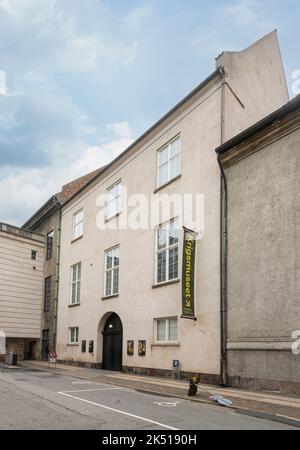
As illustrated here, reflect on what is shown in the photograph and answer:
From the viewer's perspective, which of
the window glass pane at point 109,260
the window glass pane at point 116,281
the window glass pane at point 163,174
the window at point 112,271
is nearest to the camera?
the window glass pane at point 163,174

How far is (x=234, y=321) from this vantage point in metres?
15.7

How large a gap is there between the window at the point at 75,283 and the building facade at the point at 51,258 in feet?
7.71

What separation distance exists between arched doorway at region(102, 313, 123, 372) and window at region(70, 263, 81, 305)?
426cm

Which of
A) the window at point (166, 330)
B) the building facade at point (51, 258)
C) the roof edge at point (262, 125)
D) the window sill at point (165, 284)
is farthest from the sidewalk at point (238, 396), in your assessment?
the building facade at point (51, 258)

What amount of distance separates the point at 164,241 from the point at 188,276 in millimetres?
3200

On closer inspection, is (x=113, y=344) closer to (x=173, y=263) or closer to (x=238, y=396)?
(x=173, y=263)

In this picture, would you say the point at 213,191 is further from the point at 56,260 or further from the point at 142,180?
the point at 56,260

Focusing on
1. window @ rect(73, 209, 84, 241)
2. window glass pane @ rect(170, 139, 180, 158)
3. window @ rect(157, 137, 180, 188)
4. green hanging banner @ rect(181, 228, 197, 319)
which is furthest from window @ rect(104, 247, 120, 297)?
green hanging banner @ rect(181, 228, 197, 319)

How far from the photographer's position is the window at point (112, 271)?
79.9ft

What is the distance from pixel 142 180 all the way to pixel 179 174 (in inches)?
133

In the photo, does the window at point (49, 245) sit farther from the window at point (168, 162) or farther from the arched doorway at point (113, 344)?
the window at point (168, 162)

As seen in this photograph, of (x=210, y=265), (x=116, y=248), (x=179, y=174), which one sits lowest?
(x=210, y=265)

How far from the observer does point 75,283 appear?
97.2 feet
